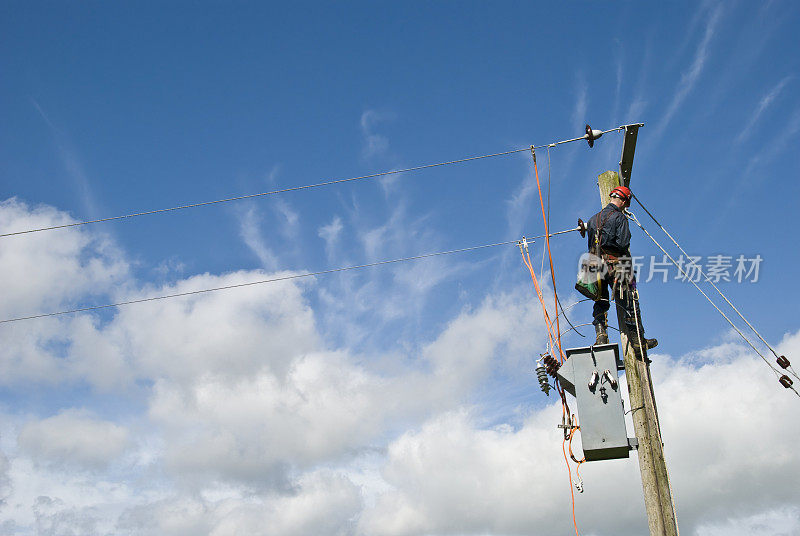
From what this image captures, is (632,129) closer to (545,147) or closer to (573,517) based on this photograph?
(545,147)

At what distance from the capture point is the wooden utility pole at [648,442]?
5.41 meters

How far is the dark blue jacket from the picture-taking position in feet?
21.5

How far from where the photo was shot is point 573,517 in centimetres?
663

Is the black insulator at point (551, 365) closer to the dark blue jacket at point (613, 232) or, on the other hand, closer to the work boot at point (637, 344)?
the work boot at point (637, 344)

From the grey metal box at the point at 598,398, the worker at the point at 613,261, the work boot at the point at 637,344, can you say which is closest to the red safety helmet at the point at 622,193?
the worker at the point at 613,261

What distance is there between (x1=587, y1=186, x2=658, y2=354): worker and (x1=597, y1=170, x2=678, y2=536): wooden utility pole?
0.14 metres

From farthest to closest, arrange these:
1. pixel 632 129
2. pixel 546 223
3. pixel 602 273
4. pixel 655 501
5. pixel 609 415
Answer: pixel 546 223, pixel 632 129, pixel 602 273, pixel 609 415, pixel 655 501

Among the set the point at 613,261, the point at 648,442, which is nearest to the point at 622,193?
the point at 613,261

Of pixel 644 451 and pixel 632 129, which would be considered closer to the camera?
pixel 644 451

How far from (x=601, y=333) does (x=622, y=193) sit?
1.52m

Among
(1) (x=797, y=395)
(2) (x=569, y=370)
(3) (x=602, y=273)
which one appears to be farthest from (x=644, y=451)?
(1) (x=797, y=395)

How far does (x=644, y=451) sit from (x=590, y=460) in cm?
63

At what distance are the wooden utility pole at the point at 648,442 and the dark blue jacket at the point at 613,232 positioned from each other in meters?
0.61

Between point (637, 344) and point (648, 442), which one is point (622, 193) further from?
point (648, 442)
